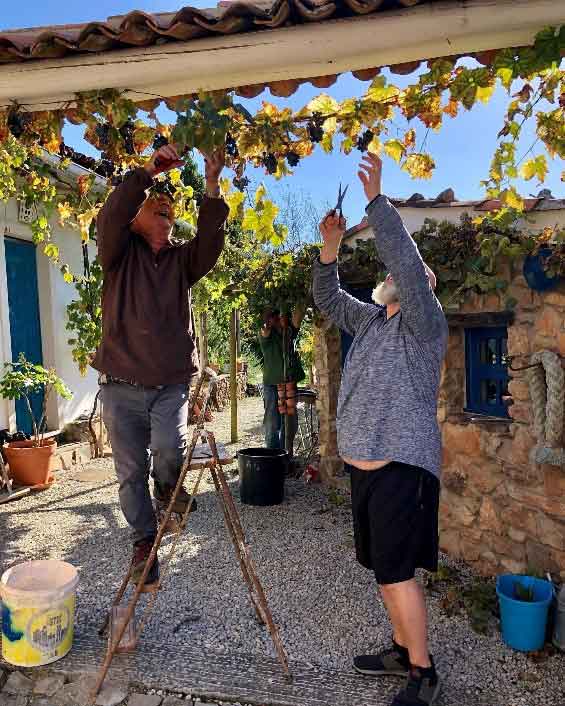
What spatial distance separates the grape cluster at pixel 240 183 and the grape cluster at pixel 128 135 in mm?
507

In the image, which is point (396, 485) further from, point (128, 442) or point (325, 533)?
point (325, 533)

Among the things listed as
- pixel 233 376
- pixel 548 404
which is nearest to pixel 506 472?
pixel 548 404

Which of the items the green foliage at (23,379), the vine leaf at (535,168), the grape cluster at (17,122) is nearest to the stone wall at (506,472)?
the vine leaf at (535,168)

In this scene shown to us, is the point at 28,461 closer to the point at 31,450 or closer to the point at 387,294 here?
the point at 31,450

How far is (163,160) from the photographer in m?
2.35

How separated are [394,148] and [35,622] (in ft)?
9.34

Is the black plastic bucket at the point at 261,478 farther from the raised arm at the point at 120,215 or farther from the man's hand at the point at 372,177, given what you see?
the man's hand at the point at 372,177

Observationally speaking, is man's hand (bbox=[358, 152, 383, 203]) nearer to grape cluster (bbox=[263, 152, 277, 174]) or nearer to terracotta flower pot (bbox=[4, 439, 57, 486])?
grape cluster (bbox=[263, 152, 277, 174])

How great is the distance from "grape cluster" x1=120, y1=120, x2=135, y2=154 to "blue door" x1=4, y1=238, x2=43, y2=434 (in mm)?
4123

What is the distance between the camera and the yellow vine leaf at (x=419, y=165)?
10.2 feet

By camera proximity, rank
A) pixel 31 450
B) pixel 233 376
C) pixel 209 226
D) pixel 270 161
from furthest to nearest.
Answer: pixel 233 376, pixel 31 450, pixel 270 161, pixel 209 226

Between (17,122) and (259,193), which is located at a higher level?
(17,122)

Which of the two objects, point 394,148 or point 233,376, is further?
point 233,376

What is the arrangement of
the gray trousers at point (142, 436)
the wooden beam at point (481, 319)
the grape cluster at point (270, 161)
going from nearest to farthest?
1. the gray trousers at point (142, 436)
2. the grape cluster at point (270, 161)
3. the wooden beam at point (481, 319)
